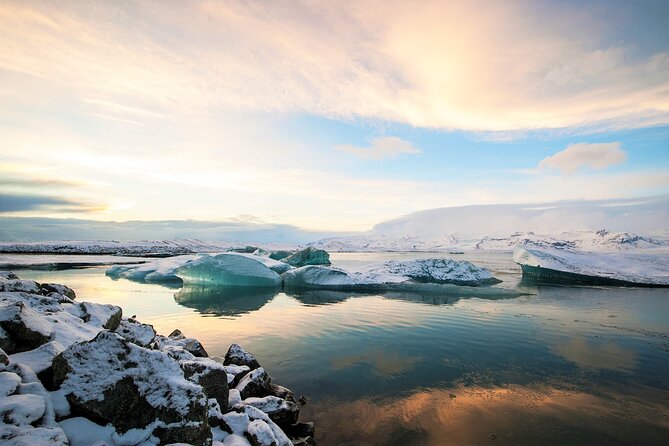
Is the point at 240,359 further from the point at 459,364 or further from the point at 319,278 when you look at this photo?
the point at 319,278

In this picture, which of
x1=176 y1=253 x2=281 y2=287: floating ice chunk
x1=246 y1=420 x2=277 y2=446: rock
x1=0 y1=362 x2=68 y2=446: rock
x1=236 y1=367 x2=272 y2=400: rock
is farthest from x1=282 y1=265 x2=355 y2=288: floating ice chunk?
x1=0 y1=362 x2=68 y2=446: rock

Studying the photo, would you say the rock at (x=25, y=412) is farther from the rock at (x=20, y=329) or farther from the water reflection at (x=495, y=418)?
the water reflection at (x=495, y=418)

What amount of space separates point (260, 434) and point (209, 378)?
4.31ft

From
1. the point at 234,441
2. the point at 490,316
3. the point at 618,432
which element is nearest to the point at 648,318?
the point at 490,316

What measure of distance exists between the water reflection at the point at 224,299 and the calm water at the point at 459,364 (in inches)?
7.9

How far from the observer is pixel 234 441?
406 cm

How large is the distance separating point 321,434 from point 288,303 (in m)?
12.5

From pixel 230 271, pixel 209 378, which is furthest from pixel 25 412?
pixel 230 271

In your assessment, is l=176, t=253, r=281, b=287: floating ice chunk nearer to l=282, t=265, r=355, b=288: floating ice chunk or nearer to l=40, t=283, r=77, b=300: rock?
l=282, t=265, r=355, b=288: floating ice chunk

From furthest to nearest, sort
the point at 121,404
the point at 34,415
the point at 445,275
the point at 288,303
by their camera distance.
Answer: the point at 445,275 → the point at 288,303 → the point at 121,404 → the point at 34,415

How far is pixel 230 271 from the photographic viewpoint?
23.4 meters

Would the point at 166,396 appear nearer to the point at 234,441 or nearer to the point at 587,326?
the point at 234,441

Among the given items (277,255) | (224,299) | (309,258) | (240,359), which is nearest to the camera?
(240,359)

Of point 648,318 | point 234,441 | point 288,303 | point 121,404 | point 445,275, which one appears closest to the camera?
point 121,404
